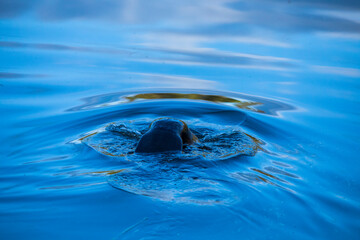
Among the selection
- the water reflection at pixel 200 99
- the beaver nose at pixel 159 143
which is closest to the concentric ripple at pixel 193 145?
the water reflection at pixel 200 99

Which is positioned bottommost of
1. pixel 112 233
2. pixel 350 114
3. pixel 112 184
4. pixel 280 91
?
pixel 112 233

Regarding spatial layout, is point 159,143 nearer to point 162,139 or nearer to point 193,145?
point 162,139

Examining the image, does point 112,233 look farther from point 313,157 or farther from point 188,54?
point 188,54

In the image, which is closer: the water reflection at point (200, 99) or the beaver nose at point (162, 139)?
the beaver nose at point (162, 139)

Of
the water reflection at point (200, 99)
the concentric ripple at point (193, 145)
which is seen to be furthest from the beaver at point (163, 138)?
the water reflection at point (200, 99)

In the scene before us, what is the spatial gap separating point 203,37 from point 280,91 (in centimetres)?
285

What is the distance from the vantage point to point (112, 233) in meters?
2.90

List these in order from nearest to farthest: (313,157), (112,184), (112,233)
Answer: (112,233) < (112,184) < (313,157)

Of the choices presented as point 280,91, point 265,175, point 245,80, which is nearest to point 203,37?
point 245,80

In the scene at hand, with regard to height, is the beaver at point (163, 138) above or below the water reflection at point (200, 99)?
below

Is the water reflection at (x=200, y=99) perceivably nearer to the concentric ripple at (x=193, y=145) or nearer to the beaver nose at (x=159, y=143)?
the concentric ripple at (x=193, y=145)

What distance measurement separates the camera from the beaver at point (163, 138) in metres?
4.34

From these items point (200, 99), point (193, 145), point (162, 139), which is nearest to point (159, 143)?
point (162, 139)

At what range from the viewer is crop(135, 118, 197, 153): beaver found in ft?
14.2
